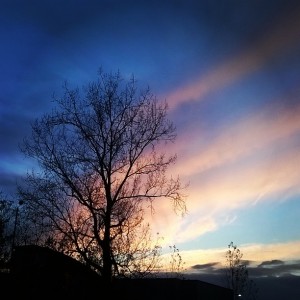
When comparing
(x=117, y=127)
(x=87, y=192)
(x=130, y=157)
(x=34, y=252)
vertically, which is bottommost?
(x=34, y=252)

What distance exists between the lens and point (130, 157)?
26188mm

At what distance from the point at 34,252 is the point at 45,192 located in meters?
7.04

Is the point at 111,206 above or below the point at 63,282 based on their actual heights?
above

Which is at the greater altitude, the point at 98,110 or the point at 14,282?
the point at 98,110

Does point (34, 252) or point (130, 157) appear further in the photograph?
point (34, 252)

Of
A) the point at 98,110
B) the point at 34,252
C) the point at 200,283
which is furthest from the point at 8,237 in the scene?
the point at 98,110

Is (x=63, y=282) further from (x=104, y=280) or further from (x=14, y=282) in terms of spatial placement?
(x=104, y=280)

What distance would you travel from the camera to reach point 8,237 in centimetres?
4212

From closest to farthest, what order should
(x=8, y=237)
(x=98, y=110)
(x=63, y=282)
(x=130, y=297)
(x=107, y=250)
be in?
(x=107, y=250) < (x=98, y=110) < (x=63, y=282) < (x=130, y=297) < (x=8, y=237)

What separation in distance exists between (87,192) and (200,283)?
14.7m

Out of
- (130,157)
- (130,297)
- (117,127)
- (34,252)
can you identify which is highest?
(117,127)

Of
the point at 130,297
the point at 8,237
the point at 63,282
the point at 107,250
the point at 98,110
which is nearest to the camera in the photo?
the point at 107,250

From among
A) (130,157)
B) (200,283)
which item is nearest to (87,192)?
(130,157)

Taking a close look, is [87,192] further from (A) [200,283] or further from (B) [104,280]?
(A) [200,283]
